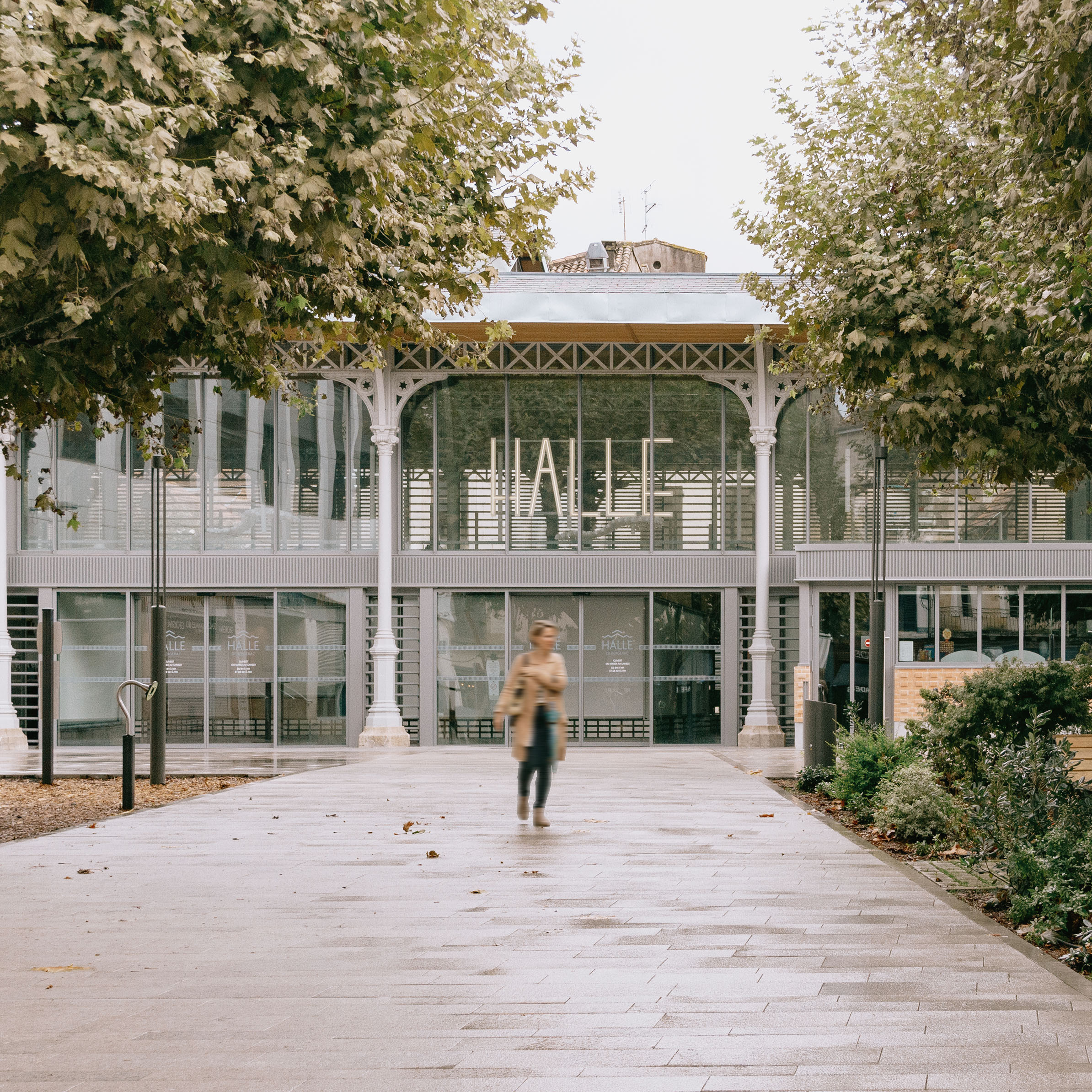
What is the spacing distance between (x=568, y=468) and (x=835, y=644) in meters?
5.56

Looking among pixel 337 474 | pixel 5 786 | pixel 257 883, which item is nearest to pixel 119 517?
pixel 337 474

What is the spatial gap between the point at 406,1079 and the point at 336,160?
4.74 meters

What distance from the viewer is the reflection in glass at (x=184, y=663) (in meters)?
24.8

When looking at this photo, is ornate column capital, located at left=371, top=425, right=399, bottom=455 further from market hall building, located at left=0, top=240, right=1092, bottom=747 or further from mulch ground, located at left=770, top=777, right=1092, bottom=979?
mulch ground, located at left=770, top=777, right=1092, bottom=979

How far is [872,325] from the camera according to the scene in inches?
449

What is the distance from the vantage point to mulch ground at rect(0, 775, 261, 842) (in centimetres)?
1195

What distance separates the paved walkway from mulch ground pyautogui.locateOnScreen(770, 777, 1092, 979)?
0.76 ft

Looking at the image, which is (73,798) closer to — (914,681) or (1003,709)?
(1003,709)

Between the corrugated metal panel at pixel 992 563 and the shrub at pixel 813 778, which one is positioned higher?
the corrugated metal panel at pixel 992 563

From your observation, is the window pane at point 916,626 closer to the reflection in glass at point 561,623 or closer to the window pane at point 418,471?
the reflection in glass at point 561,623

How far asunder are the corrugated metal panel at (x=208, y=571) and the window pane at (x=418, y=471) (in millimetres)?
925

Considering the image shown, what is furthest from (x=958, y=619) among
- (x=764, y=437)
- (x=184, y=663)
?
(x=184, y=663)

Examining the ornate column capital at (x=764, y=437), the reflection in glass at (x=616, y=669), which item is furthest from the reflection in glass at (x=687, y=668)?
the ornate column capital at (x=764, y=437)

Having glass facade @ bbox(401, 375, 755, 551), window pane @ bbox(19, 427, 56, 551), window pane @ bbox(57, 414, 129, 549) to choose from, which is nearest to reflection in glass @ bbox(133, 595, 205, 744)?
window pane @ bbox(57, 414, 129, 549)
